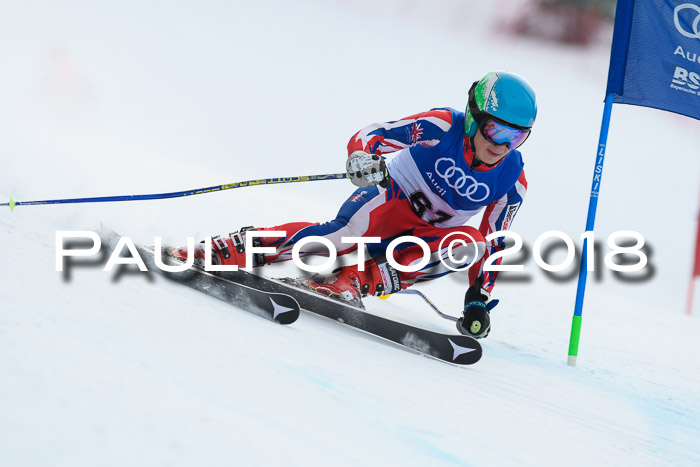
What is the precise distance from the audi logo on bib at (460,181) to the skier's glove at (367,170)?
1.40 feet

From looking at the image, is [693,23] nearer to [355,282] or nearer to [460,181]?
[460,181]

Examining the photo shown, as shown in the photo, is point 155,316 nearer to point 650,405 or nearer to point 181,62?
point 650,405

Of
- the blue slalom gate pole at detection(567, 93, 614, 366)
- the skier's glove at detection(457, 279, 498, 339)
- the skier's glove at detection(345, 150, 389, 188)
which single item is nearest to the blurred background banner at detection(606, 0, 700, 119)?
the blue slalom gate pole at detection(567, 93, 614, 366)

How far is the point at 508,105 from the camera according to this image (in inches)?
117

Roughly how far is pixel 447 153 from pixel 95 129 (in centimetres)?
1064

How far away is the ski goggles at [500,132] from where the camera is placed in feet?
9.88

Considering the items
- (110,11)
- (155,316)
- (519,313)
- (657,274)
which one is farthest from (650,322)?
(110,11)

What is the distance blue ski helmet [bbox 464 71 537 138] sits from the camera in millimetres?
2982

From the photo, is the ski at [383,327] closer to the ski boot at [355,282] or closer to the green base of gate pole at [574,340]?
the ski boot at [355,282]

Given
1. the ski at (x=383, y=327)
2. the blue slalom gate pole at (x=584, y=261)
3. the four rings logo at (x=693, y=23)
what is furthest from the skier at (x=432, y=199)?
the four rings logo at (x=693, y=23)

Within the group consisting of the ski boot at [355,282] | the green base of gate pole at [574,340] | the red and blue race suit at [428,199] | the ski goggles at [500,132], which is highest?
the ski goggles at [500,132]

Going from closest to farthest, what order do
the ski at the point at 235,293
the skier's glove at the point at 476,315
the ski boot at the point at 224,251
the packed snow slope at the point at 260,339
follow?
the packed snow slope at the point at 260,339 < the ski at the point at 235,293 < the ski boot at the point at 224,251 < the skier's glove at the point at 476,315

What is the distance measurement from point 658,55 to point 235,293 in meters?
2.75

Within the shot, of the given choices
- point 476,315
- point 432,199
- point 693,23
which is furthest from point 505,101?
point 693,23
